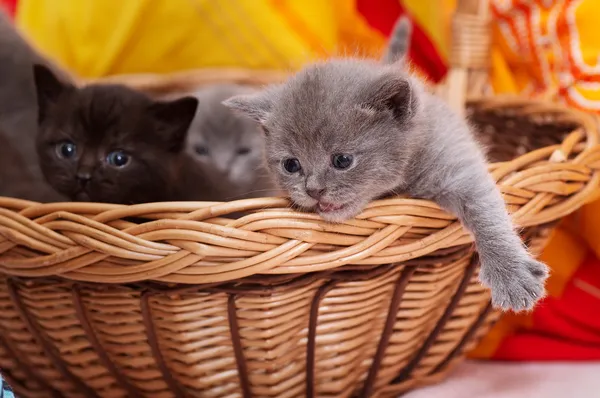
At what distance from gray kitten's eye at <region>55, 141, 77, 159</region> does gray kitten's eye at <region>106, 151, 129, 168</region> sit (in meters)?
0.06

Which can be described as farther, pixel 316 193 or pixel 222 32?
pixel 222 32

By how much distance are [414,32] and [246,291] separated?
1214 mm

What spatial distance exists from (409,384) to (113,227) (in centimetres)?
49

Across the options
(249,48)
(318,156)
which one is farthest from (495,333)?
(249,48)

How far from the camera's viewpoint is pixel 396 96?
2.63 ft

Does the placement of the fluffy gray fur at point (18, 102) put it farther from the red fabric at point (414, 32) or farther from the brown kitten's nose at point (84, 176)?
the red fabric at point (414, 32)

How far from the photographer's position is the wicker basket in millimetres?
733

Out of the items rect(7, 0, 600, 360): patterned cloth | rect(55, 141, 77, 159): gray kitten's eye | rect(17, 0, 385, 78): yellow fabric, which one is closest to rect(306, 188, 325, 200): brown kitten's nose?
rect(55, 141, 77, 159): gray kitten's eye

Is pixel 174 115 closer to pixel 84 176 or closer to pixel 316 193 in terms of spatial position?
pixel 84 176

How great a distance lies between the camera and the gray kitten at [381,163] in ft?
2.57

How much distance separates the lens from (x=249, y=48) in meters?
1.76

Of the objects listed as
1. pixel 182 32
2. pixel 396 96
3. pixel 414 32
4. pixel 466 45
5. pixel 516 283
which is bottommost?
pixel 516 283

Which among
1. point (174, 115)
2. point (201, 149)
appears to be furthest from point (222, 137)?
point (174, 115)

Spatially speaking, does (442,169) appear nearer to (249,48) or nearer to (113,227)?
(113,227)
